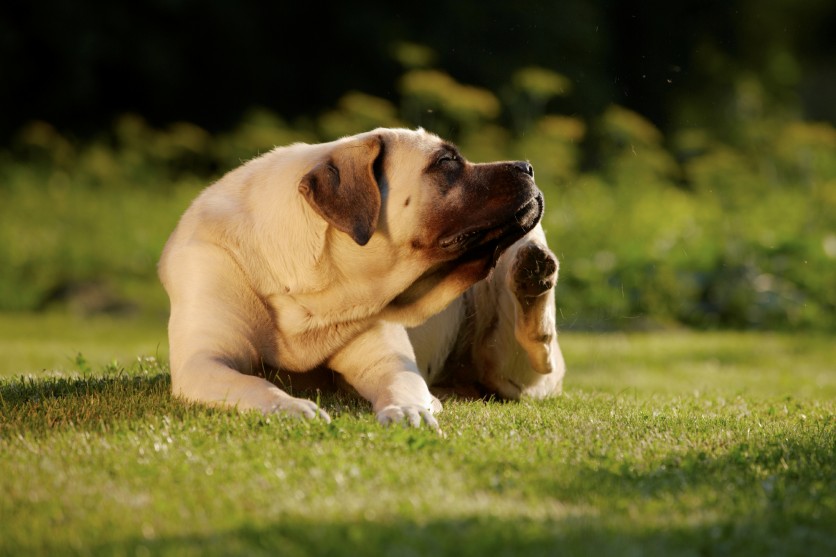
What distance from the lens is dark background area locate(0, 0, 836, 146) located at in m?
16.0

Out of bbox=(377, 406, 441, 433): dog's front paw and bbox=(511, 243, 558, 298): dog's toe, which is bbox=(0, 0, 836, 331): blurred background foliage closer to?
bbox=(511, 243, 558, 298): dog's toe

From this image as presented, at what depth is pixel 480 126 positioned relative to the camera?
13602 mm

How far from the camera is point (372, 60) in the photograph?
16.9m

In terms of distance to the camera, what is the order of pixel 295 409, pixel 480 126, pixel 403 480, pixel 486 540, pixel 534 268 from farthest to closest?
1. pixel 480 126
2. pixel 534 268
3. pixel 295 409
4. pixel 403 480
5. pixel 486 540

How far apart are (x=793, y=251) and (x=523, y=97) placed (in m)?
5.19

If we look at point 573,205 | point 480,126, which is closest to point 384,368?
point 573,205

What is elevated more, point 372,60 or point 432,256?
point 432,256

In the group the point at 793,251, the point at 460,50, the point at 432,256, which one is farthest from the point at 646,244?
the point at 432,256

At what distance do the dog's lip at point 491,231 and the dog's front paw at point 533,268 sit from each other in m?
0.21

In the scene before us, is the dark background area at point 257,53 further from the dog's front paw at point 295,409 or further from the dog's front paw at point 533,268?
the dog's front paw at point 295,409

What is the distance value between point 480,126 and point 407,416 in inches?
380

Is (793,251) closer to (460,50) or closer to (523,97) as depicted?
(523,97)

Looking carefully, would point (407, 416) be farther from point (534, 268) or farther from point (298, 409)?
point (534, 268)

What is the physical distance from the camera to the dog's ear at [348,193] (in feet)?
14.8
